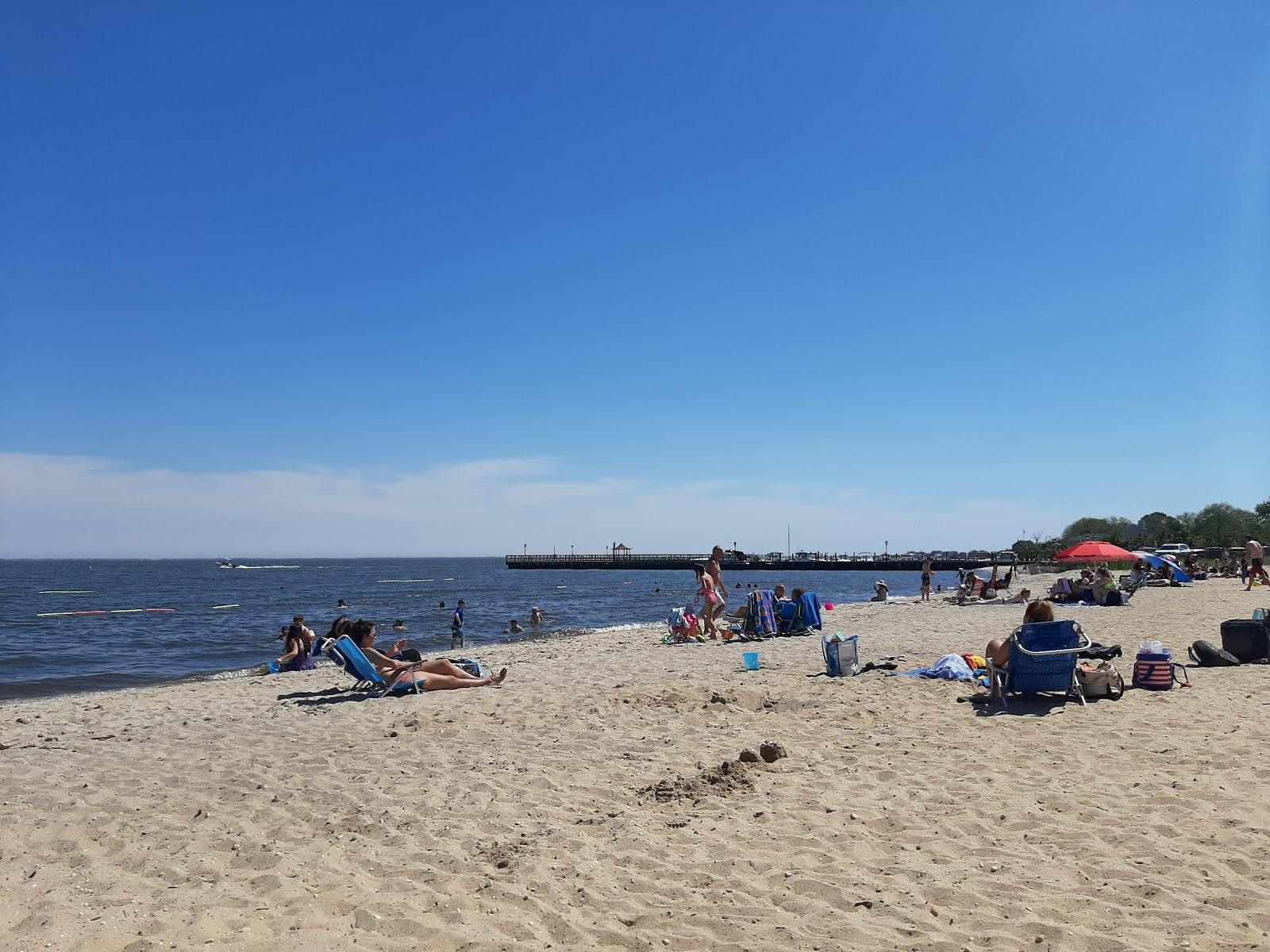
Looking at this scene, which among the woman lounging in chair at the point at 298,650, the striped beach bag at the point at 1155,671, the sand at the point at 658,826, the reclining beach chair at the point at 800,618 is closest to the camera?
the sand at the point at 658,826

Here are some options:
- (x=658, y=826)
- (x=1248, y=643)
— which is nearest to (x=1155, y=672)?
(x=1248, y=643)

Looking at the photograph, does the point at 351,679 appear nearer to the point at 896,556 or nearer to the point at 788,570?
the point at 788,570

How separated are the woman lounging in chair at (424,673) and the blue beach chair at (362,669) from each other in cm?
3

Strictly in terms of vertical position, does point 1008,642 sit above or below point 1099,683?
above

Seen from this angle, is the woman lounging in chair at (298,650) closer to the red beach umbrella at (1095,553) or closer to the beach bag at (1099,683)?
the beach bag at (1099,683)

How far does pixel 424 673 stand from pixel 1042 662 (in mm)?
6676

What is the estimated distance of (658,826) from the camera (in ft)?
15.7

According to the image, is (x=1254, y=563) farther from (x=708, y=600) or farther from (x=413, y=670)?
(x=413, y=670)

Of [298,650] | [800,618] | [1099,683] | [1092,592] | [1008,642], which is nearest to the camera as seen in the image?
[1099,683]

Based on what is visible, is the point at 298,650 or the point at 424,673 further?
the point at 298,650

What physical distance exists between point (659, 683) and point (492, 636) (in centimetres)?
1430

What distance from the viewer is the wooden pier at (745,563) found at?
9431cm

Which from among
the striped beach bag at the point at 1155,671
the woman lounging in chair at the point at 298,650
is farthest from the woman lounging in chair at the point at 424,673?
the striped beach bag at the point at 1155,671

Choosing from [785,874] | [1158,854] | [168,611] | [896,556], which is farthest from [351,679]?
[896,556]
